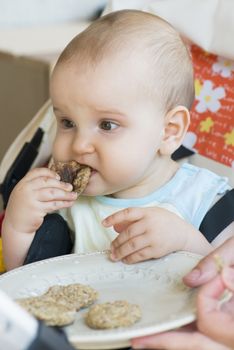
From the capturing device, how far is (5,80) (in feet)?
5.90

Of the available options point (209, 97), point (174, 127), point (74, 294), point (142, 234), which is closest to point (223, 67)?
point (209, 97)

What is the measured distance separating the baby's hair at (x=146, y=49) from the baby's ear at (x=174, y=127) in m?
0.01

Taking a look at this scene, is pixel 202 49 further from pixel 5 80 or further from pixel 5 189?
pixel 5 80

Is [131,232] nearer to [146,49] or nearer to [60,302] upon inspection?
[60,302]

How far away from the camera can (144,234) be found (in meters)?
0.99

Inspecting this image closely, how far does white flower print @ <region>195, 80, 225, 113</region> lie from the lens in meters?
1.36

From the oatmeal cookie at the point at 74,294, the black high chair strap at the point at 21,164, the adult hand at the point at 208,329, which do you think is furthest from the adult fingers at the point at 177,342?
the black high chair strap at the point at 21,164

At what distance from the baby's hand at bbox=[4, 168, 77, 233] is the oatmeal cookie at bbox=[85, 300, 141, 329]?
0.24m

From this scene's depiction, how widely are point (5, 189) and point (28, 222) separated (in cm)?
29

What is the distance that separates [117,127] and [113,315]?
34cm

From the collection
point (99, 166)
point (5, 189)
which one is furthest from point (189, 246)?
point (5, 189)

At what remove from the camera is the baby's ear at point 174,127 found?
3.64 ft

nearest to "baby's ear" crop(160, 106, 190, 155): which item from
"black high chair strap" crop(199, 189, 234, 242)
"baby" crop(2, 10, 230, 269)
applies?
"baby" crop(2, 10, 230, 269)

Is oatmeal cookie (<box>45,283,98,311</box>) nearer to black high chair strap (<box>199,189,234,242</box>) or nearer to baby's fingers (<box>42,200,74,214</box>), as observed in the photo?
baby's fingers (<box>42,200,74,214</box>)
